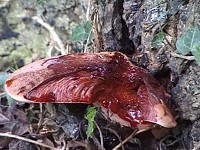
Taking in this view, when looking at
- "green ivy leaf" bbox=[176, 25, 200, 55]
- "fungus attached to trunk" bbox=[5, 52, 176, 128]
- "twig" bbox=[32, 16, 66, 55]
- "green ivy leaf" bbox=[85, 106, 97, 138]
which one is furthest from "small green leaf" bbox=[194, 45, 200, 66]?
"twig" bbox=[32, 16, 66, 55]

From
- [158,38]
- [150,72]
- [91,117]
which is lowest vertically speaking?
[91,117]

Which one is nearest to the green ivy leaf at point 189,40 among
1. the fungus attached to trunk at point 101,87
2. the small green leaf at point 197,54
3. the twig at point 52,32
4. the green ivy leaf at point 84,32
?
the small green leaf at point 197,54

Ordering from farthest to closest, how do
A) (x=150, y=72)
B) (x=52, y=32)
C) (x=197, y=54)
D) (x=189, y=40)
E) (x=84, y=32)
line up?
(x=52, y=32) → (x=84, y=32) → (x=150, y=72) → (x=189, y=40) → (x=197, y=54)

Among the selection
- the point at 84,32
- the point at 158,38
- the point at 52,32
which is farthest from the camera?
the point at 52,32

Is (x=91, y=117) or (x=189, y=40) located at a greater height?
(x=189, y=40)

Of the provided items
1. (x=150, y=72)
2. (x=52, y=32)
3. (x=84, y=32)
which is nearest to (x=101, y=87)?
(x=150, y=72)

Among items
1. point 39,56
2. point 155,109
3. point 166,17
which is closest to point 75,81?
point 155,109

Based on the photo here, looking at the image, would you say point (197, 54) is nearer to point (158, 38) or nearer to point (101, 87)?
point (158, 38)
